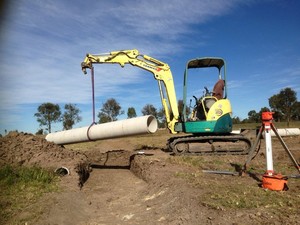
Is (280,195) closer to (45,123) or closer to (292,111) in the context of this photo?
(45,123)

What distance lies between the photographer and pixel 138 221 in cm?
615

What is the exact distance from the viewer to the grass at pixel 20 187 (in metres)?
6.15

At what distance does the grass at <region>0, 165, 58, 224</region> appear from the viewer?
20.2ft

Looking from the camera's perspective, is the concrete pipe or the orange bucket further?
the concrete pipe

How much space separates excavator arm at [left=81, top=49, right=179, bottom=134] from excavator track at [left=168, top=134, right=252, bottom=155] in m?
1.21

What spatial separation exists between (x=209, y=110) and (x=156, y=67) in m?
3.79

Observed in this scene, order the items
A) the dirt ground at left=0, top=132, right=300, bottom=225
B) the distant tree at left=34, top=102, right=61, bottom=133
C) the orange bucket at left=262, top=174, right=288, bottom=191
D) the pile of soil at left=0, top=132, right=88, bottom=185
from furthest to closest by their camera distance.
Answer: the distant tree at left=34, top=102, right=61, bottom=133 < the pile of soil at left=0, top=132, right=88, bottom=185 < the orange bucket at left=262, top=174, right=288, bottom=191 < the dirt ground at left=0, top=132, right=300, bottom=225

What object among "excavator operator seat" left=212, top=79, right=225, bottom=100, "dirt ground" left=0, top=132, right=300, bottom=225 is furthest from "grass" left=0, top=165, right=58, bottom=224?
"excavator operator seat" left=212, top=79, right=225, bottom=100

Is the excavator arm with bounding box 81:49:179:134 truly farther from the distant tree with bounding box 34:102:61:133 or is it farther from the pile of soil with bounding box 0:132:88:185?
the distant tree with bounding box 34:102:61:133

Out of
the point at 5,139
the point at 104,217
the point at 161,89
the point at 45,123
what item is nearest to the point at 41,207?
the point at 104,217

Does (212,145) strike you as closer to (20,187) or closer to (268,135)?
(268,135)

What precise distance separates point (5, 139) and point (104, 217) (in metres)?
6.49

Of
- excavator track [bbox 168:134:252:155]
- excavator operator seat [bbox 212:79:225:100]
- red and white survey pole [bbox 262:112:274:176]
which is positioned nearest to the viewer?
red and white survey pole [bbox 262:112:274:176]

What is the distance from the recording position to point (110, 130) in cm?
1203
